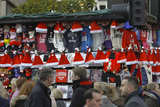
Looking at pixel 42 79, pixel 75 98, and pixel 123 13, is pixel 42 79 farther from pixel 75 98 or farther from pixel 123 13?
pixel 123 13

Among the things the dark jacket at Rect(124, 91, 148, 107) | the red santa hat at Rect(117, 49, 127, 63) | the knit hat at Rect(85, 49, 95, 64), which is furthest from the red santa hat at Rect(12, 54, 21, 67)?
the dark jacket at Rect(124, 91, 148, 107)

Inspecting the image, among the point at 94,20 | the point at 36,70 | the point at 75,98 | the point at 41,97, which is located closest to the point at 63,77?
the point at 36,70

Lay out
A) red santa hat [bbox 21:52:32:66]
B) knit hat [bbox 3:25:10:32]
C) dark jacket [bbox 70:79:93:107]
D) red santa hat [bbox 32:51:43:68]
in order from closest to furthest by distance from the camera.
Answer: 1. dark jacket [bbox 70:79:93:107]
2. red santa hat [bbox 32:51:43:68]
3. red santa hat [bbox 21:52:32:66]
4. knit hat [bbox 3:25:10:32]

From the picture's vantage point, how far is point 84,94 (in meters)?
4.96

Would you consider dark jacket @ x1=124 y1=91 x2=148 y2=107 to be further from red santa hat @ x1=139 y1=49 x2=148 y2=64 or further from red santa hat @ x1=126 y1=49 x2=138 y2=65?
red santa hat @ x1=139 y1=49 x2=148 y2=64

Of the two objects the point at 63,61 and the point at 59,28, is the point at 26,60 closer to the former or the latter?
the point at 63,61

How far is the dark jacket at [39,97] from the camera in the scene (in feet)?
19.6

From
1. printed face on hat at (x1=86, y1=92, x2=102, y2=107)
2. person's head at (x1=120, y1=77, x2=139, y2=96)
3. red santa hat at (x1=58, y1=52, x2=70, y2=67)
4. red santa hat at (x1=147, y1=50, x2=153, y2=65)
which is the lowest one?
red santa hat at (x1=147, y1=50, x2=153, y2=65)

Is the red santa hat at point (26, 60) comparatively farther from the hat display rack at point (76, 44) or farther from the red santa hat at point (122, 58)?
the red santa hat at point (122, 58)

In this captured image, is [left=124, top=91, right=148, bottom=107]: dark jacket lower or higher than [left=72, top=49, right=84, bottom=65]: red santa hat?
higher

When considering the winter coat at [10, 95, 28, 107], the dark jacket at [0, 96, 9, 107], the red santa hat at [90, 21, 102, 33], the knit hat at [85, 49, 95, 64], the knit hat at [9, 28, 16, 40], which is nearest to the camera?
the dark jacket at [0, 96, 9, 107]

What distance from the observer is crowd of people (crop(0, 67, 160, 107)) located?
541 cm

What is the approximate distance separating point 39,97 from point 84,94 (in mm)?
1328

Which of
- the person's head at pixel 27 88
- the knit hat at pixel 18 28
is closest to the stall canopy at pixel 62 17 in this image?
the knit hat at pixel 18 28
